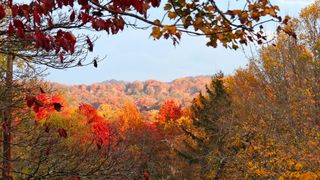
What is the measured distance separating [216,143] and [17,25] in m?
24.7

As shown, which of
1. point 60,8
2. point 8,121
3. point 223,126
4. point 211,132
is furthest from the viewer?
point 211,132

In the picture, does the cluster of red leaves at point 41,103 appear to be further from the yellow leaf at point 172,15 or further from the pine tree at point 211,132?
the pine tree at point 211,132

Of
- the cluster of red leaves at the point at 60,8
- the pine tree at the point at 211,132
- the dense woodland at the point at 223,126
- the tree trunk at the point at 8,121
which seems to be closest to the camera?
the cluster of red leaves at the point at 60,8

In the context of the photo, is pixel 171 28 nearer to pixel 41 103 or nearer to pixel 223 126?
pixel 41 103

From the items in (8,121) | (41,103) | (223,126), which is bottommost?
(223,126)

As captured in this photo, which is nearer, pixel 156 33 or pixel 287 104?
pixel 156 33

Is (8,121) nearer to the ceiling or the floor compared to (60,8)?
nearer to the floor

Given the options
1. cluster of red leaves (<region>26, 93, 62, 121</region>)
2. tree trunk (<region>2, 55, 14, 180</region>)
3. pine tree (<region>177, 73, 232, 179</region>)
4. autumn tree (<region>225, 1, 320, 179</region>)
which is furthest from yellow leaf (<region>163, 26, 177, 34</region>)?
pine tree (<region>177, 73, 232, 179</region>)

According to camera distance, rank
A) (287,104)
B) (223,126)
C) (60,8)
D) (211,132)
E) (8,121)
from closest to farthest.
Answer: (60,8)
(8,121)
(287,104)
(223,126)
(211,132)

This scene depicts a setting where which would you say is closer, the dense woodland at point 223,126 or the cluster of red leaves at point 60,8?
the cluster of red leaves at point 60,8

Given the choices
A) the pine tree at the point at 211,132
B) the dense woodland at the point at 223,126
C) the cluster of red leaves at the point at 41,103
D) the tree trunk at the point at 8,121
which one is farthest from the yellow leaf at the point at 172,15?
the pine tree at the point at 211,132

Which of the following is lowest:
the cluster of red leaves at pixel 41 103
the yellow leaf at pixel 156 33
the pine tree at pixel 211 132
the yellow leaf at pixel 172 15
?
the pine tree at pixel 211 132

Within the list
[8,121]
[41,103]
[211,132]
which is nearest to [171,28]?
[41,103]

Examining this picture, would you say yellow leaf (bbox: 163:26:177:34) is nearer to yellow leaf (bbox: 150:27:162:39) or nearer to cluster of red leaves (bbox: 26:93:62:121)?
yellow leaf (bbox: 150:27:162:39)
